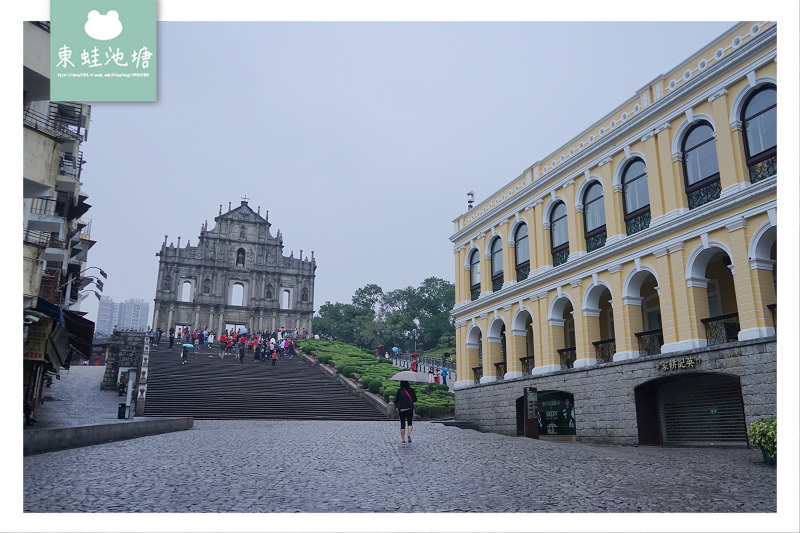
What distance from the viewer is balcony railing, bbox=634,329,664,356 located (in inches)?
641

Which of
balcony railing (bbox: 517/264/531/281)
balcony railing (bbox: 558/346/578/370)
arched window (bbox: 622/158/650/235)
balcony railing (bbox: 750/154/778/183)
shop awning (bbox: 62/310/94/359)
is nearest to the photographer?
balcony railing (bbox: 750/154/778/183)

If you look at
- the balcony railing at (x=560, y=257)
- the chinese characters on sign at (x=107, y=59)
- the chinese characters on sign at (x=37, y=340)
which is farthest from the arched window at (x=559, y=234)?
the chinese characters on sign at (x=107, y=59)

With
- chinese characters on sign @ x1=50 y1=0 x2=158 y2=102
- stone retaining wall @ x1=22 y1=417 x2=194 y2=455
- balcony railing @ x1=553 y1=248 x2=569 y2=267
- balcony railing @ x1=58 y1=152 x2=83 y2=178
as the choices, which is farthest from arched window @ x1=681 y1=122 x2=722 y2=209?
balcony railing @ x1=58 y1=152 x2=83 y2=178

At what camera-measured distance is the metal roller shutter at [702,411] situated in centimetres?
1384

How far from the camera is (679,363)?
47.7ft

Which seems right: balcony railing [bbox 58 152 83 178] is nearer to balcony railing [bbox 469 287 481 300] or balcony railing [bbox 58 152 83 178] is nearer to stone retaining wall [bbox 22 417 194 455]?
stone retaining wall [bbox 22 417 194 455]

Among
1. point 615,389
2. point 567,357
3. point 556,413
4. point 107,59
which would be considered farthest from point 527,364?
point 107,59

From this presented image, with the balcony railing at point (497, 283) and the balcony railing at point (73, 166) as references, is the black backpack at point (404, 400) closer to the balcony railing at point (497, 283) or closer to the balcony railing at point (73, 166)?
the balcony railing at point (497, 283)

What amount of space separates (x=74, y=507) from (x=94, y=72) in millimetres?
4604

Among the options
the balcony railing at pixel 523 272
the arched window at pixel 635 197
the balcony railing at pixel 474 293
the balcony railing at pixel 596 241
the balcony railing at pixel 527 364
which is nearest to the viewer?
the arched window at pixel 635 197

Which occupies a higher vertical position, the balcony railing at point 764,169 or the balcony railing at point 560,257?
the balcony railing at point 764,169

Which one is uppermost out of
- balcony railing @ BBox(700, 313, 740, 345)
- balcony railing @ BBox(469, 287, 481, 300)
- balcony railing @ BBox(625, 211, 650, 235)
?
balcony railing @ BBox(625, 211, 650, 235)

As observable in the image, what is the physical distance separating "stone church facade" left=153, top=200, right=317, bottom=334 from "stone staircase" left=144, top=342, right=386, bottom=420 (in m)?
26.1

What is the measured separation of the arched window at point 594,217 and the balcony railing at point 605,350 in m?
2.91
